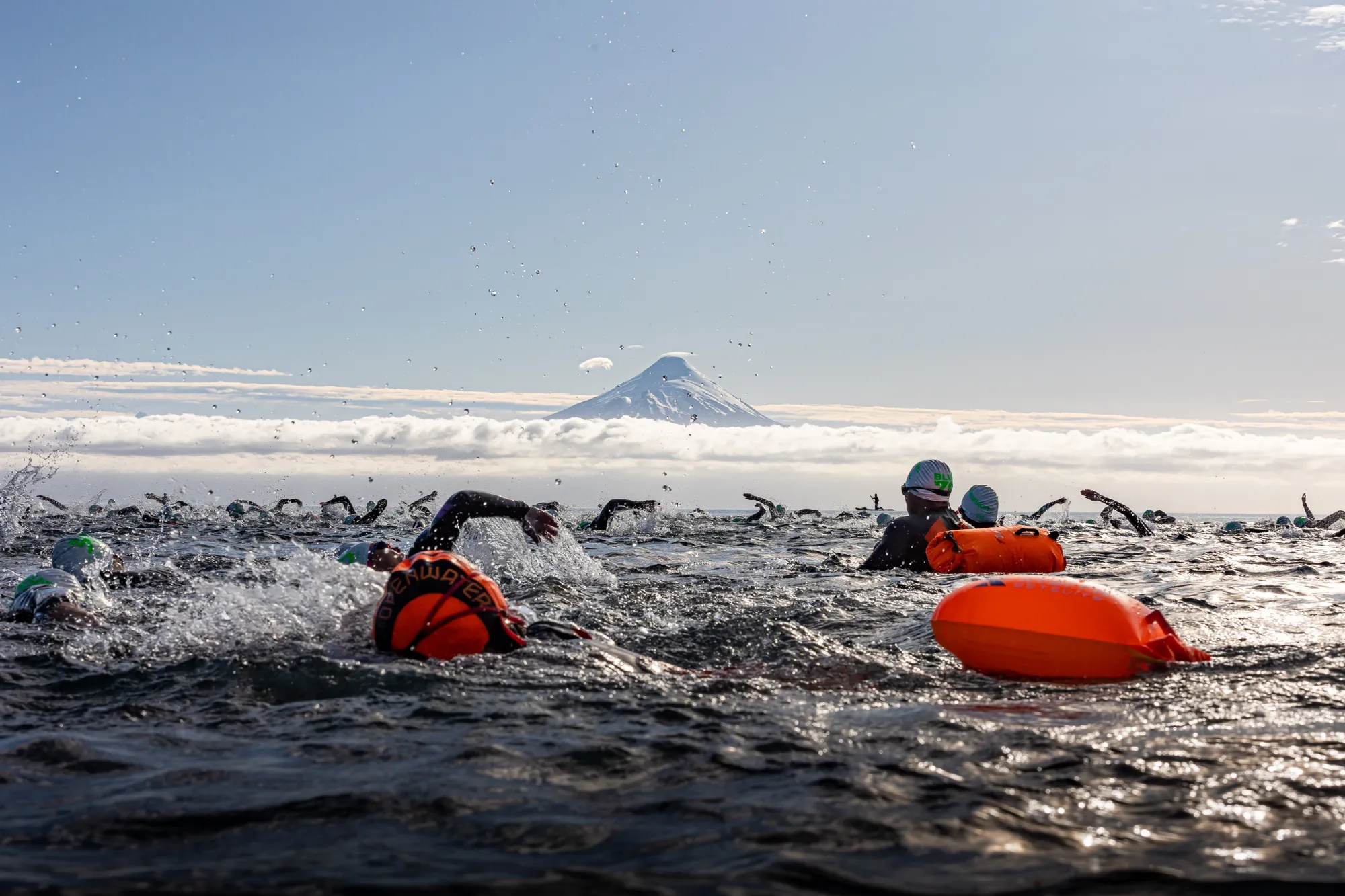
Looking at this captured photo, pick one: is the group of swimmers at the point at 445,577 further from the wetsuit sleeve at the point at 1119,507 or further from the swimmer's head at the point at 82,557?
the wetsuit sleeve at the point at 1119,507

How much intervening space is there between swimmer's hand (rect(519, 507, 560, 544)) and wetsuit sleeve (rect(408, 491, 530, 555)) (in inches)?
2.9

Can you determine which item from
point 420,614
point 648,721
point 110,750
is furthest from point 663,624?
point 110,750

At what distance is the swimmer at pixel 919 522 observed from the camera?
14.5 m

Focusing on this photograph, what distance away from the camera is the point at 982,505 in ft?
60.5

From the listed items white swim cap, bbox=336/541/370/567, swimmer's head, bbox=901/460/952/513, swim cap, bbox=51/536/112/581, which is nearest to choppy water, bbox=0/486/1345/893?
white swim cap, bbox=336/541/370/567

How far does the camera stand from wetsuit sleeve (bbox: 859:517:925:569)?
14.5 metres

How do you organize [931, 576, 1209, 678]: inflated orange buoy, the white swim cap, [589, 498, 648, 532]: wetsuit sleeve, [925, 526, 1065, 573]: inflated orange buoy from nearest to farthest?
[931, 576, 1209, 678]: inflated orange buoy → the white swim cap → [925, 526, 1065, 573]: inflated orange buoy → [589, 498, 648, 532]: wetsuit sleeve

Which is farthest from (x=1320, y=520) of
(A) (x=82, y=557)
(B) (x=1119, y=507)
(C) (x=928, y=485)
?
(A) (x=82, y=557)

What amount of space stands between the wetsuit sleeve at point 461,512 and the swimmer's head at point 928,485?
24.2 feet

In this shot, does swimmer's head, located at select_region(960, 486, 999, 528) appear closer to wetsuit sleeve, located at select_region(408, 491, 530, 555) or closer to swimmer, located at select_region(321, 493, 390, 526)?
wetsuit sleeve, located at select_region(408, 491, 530, 555)

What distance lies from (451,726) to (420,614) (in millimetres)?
1966

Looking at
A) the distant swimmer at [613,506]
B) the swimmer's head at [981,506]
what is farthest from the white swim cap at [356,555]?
the swimmer's head at [981,506]

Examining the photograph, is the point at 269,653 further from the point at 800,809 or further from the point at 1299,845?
the point at 1299,845

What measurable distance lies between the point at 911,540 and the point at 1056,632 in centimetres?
733
